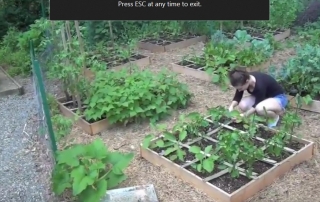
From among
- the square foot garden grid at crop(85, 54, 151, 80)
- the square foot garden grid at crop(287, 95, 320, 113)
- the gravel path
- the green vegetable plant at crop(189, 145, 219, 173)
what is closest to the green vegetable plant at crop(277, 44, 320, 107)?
the square foot garden grid at crop(287, 95, 320, 113)

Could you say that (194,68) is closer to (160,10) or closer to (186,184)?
(186,184)

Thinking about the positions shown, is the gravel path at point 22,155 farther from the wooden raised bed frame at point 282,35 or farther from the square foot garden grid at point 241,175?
the wooden raised bed frame at point 282,35

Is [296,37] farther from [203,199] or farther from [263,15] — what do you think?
[263,15]

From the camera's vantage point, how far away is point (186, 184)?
12.0 ft

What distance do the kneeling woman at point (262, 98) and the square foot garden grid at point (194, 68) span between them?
1372mm

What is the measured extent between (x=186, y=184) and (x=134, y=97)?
4.43 feet

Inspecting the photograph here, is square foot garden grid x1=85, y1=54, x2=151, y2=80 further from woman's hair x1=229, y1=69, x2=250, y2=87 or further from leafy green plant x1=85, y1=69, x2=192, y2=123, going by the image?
woman's hair x1=229, y1=69, x2=250, y2=87

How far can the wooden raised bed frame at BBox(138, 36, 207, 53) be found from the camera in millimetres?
7289

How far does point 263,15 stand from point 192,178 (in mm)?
1861

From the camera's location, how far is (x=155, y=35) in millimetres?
7859

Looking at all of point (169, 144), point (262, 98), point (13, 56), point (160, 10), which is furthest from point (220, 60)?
point (160, 10)

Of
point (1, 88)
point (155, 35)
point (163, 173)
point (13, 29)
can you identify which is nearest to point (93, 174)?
point (163, 173)

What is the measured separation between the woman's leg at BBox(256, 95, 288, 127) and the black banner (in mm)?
2400

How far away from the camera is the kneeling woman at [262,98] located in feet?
14.2
